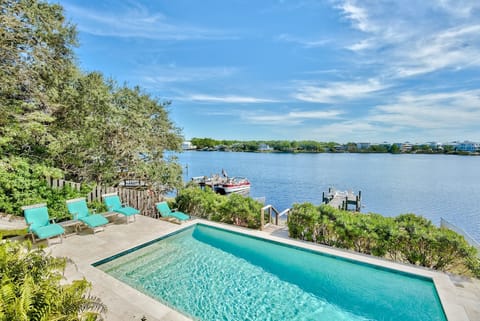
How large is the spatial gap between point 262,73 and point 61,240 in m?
17.6

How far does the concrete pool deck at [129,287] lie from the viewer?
3715mm

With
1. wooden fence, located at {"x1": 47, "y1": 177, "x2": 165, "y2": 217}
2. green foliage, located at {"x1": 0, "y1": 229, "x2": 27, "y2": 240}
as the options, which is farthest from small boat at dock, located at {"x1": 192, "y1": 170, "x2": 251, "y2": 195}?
green foliage, located at {"x1": 0, "y1": 229, "x2": 27, "y2": 240}

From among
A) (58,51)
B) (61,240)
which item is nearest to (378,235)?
(61,240)

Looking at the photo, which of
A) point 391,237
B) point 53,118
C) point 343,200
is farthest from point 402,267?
point 343,200

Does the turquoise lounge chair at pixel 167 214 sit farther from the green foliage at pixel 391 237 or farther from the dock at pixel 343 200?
the dock at pixel 343 200

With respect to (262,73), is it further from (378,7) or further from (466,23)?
(466,23)

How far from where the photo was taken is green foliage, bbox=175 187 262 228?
26.3 feet

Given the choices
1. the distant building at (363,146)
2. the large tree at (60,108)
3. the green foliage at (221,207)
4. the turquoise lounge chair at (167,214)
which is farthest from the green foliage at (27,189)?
the distant building at (363,146)

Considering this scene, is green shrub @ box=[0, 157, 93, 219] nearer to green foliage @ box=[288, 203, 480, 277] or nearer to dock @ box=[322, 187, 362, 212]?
green foliage @ box=[288, 203, 480, 277]

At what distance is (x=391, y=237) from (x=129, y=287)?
19.9ft

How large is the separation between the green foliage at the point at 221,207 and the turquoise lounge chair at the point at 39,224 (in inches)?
163

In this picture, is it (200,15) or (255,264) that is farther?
(200,15)

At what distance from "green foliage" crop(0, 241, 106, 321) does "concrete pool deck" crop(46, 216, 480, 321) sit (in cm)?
70

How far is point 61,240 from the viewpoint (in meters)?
6.14
